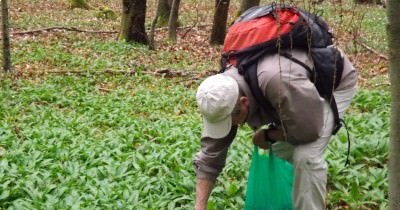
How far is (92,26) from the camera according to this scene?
55.4 feet

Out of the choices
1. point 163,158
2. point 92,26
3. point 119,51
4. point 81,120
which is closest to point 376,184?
point 163,158

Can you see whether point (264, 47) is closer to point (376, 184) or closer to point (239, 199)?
point (239, 199)

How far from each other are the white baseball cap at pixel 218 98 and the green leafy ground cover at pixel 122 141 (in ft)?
3.13

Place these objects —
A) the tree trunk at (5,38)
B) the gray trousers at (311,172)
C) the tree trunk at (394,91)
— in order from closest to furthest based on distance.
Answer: the tree trunk at (394,91)
the gray trousers at (311,172)
the tree trunk at (5,38)

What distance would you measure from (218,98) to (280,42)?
433mm

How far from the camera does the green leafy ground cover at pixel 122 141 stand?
423cm

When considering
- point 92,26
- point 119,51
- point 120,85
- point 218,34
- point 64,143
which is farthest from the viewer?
point 92,26

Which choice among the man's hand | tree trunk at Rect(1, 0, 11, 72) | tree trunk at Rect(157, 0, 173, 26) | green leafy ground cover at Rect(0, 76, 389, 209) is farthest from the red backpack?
tree trunk at Rect(157, 0, 173, 26)

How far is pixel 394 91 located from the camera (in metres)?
1.97

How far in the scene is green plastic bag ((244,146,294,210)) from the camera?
3566mm

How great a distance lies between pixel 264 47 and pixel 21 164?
3.12 metres

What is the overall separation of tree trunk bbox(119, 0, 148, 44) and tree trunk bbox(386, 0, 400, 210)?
12.2m

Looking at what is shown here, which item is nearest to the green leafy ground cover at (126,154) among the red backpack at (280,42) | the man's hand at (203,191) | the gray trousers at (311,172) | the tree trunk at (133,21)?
the man's hand at (203,191)

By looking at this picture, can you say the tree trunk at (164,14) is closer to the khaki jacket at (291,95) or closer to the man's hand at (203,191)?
the man's hand at (203,191)
